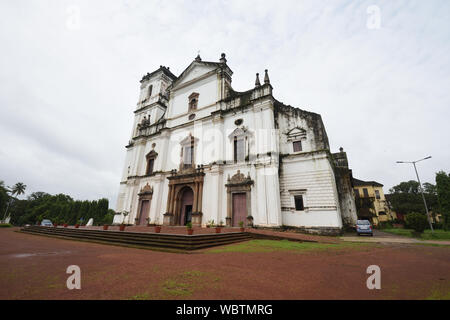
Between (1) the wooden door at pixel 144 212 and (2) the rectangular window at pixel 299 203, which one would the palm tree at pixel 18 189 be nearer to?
(1) the wooden door at pixel 144 212

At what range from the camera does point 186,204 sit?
57.6ft

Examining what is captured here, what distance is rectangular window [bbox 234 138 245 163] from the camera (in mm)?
16188

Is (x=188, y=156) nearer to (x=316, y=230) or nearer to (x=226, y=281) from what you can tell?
(x=316, y=230)

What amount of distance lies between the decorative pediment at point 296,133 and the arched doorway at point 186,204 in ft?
33.8

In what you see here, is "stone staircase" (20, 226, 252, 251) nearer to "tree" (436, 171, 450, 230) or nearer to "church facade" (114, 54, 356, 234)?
"church facade" (114, 54, 356, 234)

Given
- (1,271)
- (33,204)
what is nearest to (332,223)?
(1,271)

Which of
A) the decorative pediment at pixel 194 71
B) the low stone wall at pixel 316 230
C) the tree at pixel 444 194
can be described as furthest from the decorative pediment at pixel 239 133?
the tree at pixel 444 194

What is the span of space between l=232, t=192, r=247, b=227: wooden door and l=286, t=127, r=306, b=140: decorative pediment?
6.43 m

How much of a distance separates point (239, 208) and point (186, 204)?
5.54 meters

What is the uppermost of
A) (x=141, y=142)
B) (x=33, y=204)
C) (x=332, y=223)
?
(x=141, y=142)

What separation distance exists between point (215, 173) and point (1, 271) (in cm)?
1278

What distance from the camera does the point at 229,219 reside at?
1457cm
